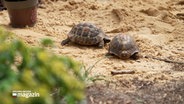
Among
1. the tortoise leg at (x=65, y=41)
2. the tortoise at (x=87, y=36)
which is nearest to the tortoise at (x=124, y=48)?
the tortoise at (x=87, y=36)

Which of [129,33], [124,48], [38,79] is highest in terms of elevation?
[38,79]

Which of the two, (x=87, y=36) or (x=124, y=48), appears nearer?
(x=124, y=48)

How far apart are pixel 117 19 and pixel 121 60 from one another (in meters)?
1.64

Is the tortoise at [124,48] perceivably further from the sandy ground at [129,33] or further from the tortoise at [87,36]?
the tortoise at [87,36]

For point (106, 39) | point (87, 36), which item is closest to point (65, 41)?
point (87, 36)

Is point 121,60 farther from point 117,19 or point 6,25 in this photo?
point 6,25

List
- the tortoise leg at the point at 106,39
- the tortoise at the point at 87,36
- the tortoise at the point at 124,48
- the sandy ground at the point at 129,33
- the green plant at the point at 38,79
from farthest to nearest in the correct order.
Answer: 1. the tortoise leg at the point at 106,39
2. the tortoise at the point at 87,36
3. the tortoise at the point at 124,48
4. the sandy ground at the point at 129,33
5. the green plant at the point at 38,79

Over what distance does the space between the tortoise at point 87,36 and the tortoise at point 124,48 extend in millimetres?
358

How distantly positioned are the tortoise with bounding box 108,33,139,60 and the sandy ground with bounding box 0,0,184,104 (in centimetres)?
9

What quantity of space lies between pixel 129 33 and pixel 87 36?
2.69ft

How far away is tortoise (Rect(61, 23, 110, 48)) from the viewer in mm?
5430

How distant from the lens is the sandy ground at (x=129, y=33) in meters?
Result: 3.99

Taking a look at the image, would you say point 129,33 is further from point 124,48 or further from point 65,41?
point 65,41

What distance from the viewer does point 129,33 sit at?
19.5 feet
